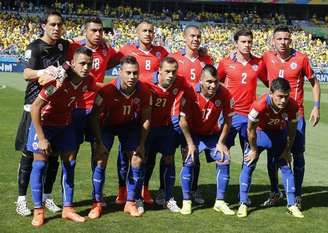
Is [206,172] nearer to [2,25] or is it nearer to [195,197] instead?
[195,197]

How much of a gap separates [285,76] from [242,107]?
2.29 ft

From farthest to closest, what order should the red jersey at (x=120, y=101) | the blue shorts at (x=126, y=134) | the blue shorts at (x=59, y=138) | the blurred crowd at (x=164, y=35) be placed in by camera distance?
the blurred crowd at (x=164, y=35) → the blue shorts at (x=126, y=134) → the red jersey at (x=120, y=101) → the blue shorts at (x=59, y=138)

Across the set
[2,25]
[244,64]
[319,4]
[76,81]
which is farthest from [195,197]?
[319,4]

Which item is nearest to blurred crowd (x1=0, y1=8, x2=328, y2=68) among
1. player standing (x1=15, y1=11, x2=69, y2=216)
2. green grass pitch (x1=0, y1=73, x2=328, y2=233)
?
green grass pitch (x1=0, y1=73, x2=328, y2=233)

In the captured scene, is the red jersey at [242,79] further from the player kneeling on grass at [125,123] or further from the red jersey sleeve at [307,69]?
the player kneeling on grass at [125,123]

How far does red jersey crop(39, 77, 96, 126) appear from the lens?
20.7 ft

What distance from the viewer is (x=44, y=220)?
6.47 metres

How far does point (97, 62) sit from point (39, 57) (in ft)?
3.11

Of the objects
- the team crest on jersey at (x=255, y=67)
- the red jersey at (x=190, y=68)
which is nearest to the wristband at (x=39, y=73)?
the red jersey at (x=190, y=68)

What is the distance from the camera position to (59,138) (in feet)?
21.6

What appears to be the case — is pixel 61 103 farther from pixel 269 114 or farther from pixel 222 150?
pixel 269 114

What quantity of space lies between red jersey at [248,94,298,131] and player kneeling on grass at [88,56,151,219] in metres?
1.30

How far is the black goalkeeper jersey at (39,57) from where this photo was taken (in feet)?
21.5

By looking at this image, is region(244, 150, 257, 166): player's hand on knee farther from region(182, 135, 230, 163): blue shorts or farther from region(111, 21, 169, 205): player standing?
region(111, 21, 169, 205): player standing
